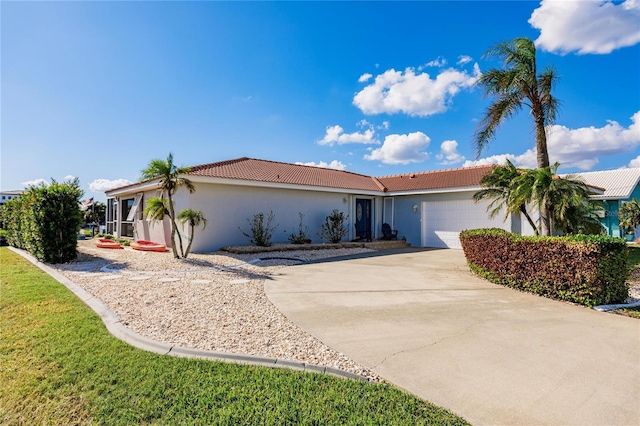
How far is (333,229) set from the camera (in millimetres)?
17812

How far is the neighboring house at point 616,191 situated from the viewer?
22.7 m

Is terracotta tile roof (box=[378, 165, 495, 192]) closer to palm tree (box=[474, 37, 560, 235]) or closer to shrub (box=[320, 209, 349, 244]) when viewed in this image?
shrub (box=[320, 209, 349, 244])

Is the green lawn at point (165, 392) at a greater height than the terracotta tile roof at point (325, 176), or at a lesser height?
lesser

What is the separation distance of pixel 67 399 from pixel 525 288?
8.71m

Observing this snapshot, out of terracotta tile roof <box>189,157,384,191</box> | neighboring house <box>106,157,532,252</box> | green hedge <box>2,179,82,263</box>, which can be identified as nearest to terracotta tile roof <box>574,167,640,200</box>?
neighboring house <box>106,157,532,252</box>

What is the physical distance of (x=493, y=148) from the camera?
1256cm

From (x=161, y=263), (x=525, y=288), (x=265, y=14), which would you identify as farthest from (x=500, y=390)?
(x=265, y=14)

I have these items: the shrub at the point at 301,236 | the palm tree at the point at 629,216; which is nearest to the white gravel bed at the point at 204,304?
the shrub at the point at 301,236

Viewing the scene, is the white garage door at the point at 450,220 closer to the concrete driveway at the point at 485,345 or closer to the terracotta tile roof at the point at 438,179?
the terracotta tile roof at the point at 438,179

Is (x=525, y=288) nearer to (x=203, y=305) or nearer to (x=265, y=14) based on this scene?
(x=203, y=305)

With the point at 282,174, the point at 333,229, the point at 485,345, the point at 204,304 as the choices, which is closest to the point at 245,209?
the point at 282,174

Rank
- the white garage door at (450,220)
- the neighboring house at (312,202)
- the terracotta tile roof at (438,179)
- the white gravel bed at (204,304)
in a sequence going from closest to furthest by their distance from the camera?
the white gravel bed at (204,304) → the neighboring house at (312,202) → the white garage door at (450,220) → the terracotta tile roof at (438,179)

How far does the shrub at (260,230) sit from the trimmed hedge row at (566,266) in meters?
9.51

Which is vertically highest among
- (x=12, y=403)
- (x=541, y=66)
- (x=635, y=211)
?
(x=541, y=66)
